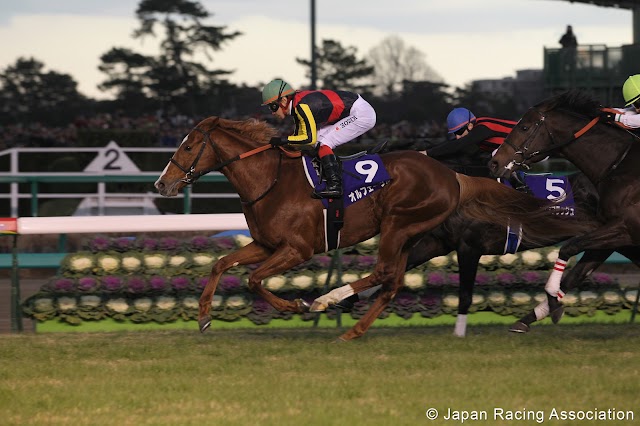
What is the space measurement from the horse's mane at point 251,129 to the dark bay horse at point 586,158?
1.52 m

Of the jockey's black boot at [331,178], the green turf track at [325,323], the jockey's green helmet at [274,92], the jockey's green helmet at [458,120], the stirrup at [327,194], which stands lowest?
the green turf track at [325,323]

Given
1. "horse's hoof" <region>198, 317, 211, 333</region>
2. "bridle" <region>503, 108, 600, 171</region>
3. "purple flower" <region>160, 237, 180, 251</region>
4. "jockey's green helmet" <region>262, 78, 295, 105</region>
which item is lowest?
"horse's hoof" <region>198, 317, 211, 333</region>

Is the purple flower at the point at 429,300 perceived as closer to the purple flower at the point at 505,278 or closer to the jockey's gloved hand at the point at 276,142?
the purple flower at the point at 505,278

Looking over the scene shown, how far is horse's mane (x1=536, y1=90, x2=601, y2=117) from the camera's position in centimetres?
742

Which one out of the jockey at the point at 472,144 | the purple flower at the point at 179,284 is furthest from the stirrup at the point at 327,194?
the purple flower at the point at 179,284

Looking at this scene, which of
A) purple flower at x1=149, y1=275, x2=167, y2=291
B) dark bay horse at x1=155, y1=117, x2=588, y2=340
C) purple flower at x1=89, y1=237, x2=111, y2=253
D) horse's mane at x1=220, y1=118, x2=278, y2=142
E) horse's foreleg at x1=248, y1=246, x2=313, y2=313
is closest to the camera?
horse's foreleg at x1=248, y1=246, x2=313, y2=313

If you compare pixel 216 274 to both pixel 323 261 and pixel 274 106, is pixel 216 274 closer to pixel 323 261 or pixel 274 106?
pixel 274 106

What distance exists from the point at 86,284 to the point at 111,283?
0.59ft

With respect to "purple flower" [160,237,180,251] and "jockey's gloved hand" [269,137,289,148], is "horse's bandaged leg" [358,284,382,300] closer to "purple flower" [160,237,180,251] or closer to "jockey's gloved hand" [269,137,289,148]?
"jockey's gloved hand" [269,137,289,148]

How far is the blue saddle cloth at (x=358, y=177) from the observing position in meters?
7.21

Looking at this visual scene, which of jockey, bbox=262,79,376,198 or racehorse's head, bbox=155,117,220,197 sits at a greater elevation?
jockey, bbox=262,79,376,198

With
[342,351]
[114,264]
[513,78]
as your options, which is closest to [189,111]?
[513,78]

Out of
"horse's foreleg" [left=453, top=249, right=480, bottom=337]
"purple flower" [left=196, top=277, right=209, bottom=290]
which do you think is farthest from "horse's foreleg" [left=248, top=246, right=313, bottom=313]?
"horse's foreleg" [left=453, top=249, right=480, bottom=337]

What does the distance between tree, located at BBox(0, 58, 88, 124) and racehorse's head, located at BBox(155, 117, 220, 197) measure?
1696 cm
